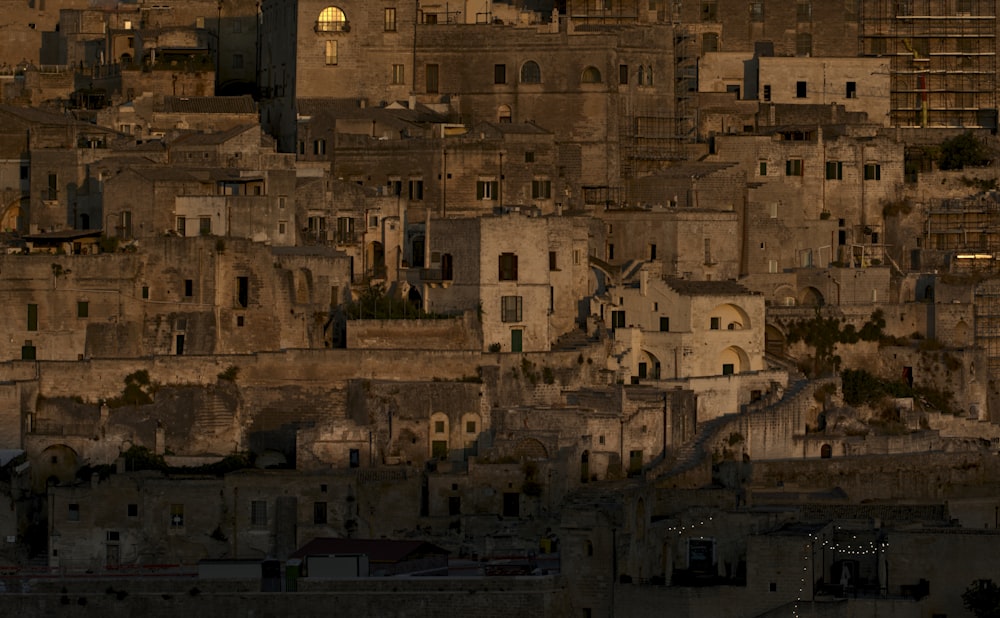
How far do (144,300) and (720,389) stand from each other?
1297 cm

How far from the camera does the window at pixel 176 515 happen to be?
6112cm

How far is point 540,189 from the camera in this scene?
7519cm

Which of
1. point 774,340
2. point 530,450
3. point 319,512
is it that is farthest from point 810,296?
point 319,512

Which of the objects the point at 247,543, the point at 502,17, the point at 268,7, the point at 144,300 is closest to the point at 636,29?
the point at 502,17

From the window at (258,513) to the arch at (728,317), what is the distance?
14039mm

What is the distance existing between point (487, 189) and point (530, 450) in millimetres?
12743

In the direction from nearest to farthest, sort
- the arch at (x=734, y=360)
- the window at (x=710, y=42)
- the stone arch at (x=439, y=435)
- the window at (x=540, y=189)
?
the stone arch at (x=439, y=435) → the arch at (x=734, y=360) → the window at (x=540, y=189) → the window at (x=710, y=42)

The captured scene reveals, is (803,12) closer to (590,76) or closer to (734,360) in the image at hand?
(590,76)

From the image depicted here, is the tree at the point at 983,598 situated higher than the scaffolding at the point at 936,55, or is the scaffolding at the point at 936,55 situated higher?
the scaffolding at the point at 936,55

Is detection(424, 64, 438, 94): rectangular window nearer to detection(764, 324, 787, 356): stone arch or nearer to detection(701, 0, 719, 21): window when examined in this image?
Answer: detection(701, 0, 719, 21): window

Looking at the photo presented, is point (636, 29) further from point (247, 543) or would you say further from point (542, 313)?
point (247, 543)

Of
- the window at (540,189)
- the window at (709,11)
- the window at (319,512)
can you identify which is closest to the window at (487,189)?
the window at (540,189)

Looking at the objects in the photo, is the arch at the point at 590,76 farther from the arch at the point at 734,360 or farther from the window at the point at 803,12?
the arch at the point at 734,360

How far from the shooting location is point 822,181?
262 ft
